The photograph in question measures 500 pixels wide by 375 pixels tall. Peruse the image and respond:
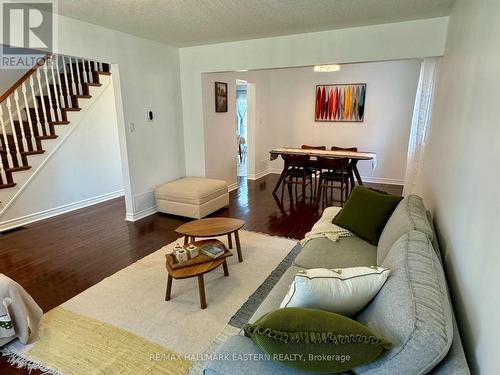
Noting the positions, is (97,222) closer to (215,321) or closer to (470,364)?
(215,321)

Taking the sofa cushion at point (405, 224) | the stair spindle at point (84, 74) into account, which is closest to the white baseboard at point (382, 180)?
the sofa cushion at point (405, 224)

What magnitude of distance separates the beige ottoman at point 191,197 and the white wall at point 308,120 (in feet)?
2.20

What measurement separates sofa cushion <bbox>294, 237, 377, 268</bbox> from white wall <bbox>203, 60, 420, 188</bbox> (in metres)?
2.98

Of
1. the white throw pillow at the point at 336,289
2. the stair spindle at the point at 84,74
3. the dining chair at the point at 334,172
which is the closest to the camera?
the white throw pillow at the point at 336,289

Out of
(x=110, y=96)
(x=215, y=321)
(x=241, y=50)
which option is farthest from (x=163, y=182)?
(x=215, y=321)

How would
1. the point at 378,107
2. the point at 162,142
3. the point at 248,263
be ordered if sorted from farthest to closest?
the point at 378,107
the point at 162,142
the point at 248,263

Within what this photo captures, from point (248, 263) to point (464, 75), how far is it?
7.35 ft

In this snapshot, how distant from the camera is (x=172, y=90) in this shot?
14.6 ft

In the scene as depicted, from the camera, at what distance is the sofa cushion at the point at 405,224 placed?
1709mm

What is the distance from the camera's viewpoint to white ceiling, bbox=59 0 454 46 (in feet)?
8.65

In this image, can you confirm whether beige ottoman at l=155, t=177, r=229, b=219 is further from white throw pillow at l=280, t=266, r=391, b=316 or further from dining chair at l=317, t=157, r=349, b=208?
white throw pillow at l=280, t=266, r=391, b=316

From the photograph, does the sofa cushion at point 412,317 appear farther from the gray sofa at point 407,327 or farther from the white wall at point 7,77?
the white wall at point 7,77

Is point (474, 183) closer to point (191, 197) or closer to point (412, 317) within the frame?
point (412, 317)

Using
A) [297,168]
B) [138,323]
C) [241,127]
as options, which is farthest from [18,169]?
[241,127]
